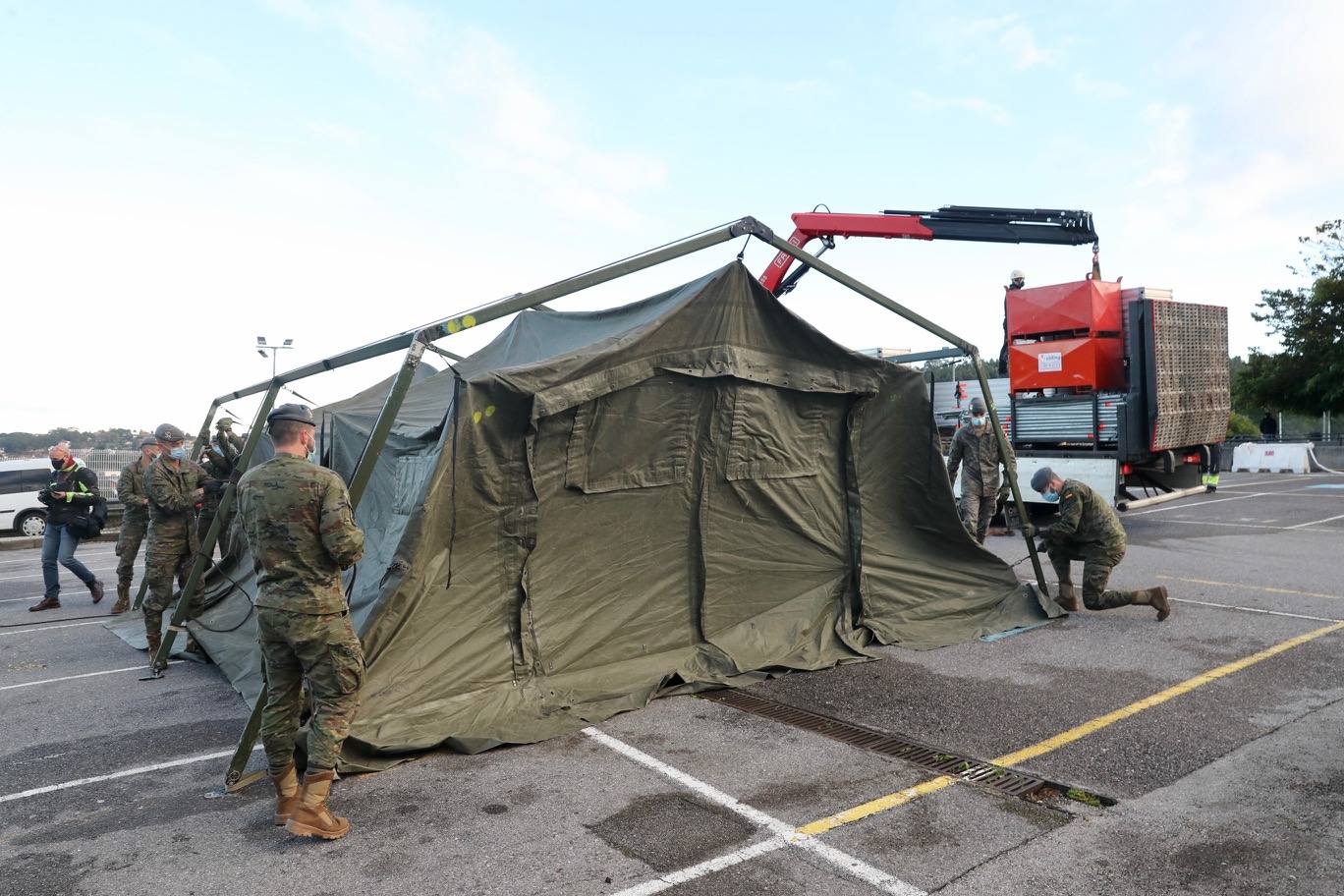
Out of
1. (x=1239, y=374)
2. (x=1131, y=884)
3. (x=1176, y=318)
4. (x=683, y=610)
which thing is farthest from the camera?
(x=1239, y=374)

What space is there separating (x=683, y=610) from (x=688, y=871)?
2.69 metres

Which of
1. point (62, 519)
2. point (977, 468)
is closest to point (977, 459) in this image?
point (977, 468)

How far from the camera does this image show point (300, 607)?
11.9ft

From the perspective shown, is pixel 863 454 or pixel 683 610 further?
pixel 863 454

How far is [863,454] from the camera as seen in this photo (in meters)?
6.83

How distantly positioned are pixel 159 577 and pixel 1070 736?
6700 millimetres

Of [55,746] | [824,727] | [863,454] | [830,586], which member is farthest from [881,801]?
[55,746]

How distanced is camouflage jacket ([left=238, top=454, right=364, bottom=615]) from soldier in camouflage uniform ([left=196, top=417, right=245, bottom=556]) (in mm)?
4260

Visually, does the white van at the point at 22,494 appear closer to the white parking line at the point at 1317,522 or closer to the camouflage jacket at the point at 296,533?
the camouflage jacket at the point at 296,533

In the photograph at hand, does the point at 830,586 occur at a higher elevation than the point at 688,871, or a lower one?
higher

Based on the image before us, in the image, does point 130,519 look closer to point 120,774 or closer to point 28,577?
point 28,577

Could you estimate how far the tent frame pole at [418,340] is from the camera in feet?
13.5

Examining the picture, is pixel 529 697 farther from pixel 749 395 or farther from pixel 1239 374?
pixel 1239 374

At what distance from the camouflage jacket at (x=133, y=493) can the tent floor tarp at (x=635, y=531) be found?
1.77 m
